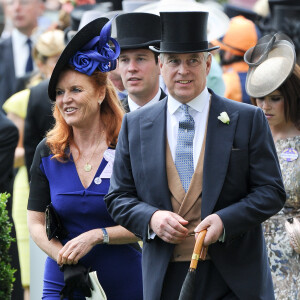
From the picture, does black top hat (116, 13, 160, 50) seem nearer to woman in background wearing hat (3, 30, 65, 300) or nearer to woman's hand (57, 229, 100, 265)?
woman in background wearing hat (3, 30, 65, 300)

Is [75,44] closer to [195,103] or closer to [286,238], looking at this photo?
[195,103]

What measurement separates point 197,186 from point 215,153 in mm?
204

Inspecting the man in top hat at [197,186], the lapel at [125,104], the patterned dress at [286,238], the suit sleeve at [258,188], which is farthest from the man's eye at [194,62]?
the lapel at [125,104]

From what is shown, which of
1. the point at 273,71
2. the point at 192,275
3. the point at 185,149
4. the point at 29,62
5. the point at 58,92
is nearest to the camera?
the point at 192,275

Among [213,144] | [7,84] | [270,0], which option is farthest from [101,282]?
[270,0]

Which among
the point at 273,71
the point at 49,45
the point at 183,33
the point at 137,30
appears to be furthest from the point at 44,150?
the point at 49,45

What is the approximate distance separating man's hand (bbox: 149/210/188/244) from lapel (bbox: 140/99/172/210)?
0.16 meters

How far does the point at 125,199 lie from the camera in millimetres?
5895

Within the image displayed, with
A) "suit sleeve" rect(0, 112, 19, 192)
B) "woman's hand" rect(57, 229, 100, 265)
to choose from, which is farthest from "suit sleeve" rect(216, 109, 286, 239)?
"suit sleeve" rect(0, 112, 19, 192)

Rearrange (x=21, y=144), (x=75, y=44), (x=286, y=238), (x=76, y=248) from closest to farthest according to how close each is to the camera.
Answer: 1. (x=76, y=248)
2. (x=75, y=44)
3. (x=286, y=238)
4. (x=21, y=144)

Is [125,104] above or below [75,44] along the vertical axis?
below

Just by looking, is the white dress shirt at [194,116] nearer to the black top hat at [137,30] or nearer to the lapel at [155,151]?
the lapel at [155,151]

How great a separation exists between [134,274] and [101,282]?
22 centimetres

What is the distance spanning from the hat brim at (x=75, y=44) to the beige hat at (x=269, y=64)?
1.59m
